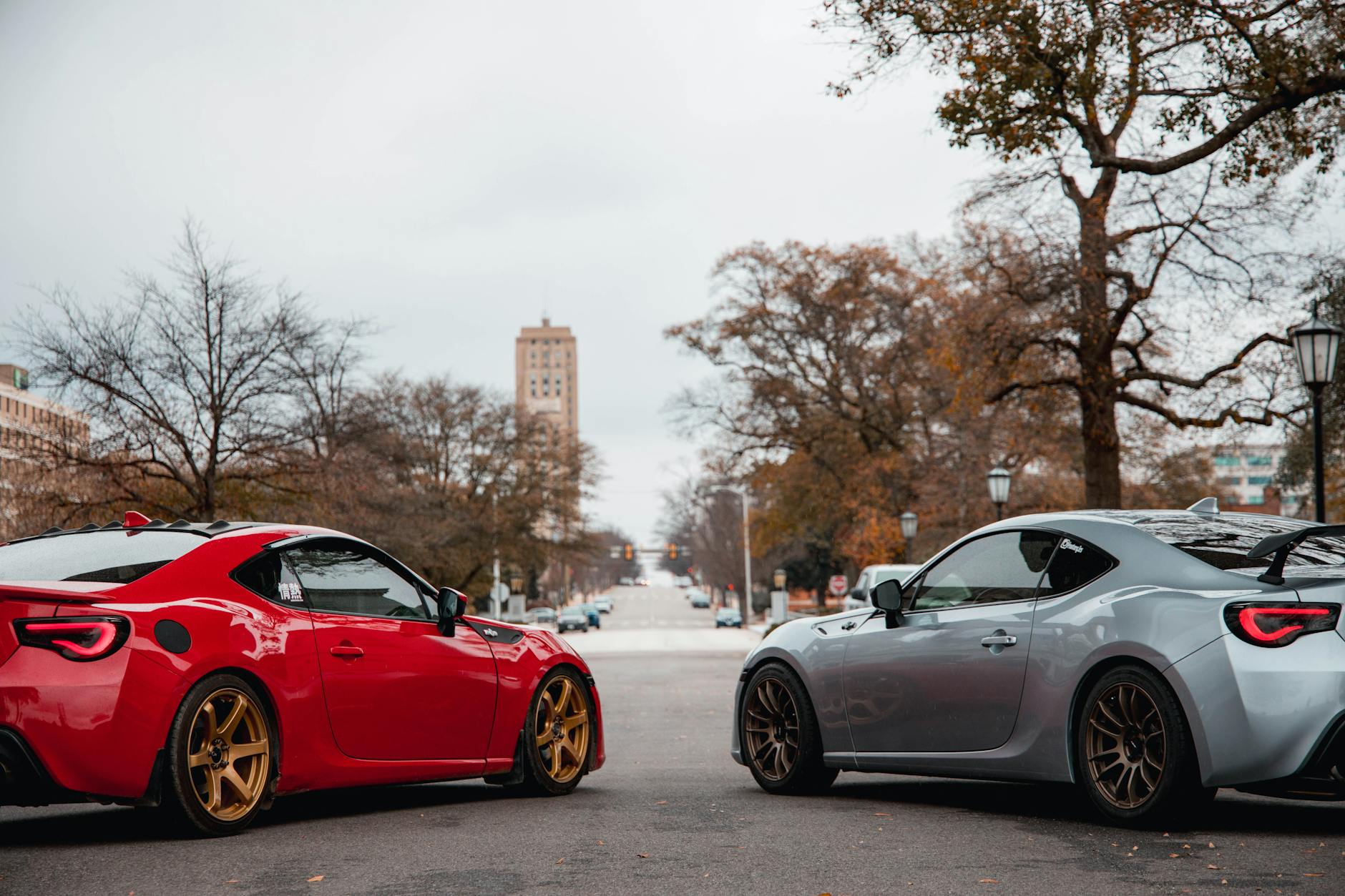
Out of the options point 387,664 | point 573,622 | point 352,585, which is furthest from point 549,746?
point 573,622

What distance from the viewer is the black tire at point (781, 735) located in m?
7.96

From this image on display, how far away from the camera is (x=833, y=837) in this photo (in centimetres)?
620

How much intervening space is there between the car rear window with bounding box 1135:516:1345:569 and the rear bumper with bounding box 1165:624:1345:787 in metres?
0.49

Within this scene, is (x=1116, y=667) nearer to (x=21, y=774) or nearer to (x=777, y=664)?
(x=777, y=664)

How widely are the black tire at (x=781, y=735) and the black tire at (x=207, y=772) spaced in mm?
3005

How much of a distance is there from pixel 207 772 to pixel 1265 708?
170 inches

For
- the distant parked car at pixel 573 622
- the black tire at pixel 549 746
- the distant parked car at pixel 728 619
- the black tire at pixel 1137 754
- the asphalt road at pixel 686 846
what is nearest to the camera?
the asphalt road at pixel 686 846

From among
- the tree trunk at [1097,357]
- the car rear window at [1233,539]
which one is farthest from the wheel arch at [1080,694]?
the tree trunk at [1097,357]

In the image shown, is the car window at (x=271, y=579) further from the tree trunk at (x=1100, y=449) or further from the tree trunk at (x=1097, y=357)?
the tree trunk at (x=1100, y=449)

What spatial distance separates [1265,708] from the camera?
5652 millimetres

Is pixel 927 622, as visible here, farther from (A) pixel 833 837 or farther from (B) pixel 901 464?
(B) pixel 901 464

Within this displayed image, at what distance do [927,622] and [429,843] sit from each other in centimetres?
280

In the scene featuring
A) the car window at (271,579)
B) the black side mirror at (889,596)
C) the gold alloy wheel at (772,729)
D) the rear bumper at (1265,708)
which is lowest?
the gold alloy wheel at (772,729)

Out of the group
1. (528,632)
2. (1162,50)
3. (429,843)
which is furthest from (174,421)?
(429,843)
